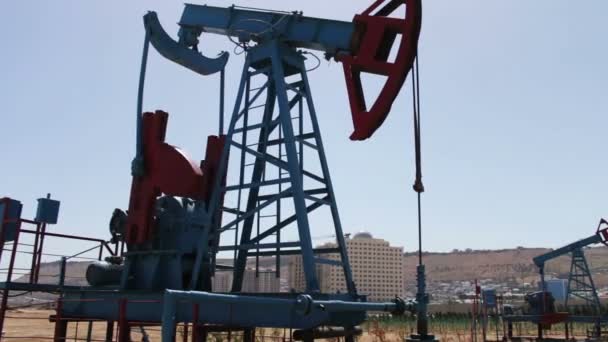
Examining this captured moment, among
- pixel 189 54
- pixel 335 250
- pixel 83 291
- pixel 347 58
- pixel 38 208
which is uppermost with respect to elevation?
pixel 189 54

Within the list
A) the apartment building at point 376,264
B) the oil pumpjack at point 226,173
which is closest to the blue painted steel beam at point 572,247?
the oil pumpjack at point 226,173

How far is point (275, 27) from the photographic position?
375 inches

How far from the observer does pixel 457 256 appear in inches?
6275

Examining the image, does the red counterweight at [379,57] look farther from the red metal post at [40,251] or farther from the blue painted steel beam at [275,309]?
the red metal post at [40,251]

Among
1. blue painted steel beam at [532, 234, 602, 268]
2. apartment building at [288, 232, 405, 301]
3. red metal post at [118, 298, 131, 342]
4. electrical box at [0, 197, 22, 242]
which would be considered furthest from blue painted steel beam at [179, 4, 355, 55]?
apartment building at [288, 232, 405, 301]

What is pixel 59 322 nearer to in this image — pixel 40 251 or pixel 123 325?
pixel 40 251

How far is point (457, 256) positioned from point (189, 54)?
156960 millimetres

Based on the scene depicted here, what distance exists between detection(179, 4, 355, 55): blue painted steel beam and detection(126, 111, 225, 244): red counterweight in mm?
1832

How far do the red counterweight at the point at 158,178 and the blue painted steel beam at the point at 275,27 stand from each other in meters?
1.83

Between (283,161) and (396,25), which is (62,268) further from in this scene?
(396,25)

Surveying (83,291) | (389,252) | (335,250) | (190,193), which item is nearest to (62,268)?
(83,291)

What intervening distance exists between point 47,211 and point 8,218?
83 centimetres

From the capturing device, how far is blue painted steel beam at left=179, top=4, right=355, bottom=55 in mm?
9227

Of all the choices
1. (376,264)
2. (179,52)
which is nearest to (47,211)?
(179,52)
